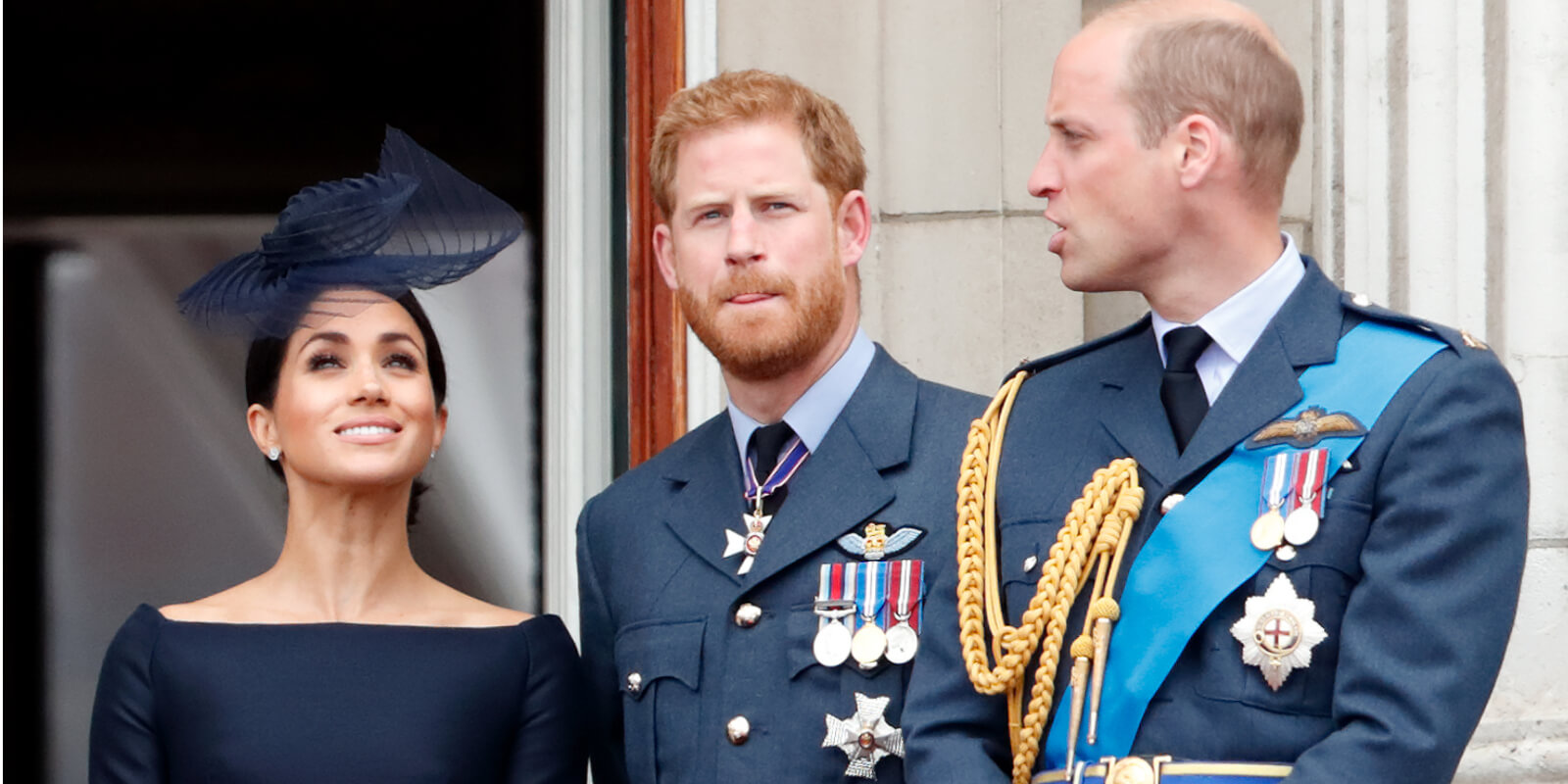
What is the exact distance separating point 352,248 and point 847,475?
91 cm

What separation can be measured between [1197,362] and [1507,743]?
1703 millimetres

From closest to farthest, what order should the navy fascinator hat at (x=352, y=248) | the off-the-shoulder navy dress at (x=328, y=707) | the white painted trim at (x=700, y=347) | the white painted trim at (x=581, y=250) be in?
the off-the-shoulder navy dress at (x=328, y=707) < the navy fascinator hat at (x=352, y=248) < the white painted trim at (x=700, y=347) < the white painted trim at (x=581, y=250)

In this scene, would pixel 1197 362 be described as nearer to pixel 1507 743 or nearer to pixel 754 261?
pixel 754 261

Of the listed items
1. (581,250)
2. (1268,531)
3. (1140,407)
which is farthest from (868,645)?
(581,250)

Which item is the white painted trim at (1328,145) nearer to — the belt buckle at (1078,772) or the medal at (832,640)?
the medal at (832,640)

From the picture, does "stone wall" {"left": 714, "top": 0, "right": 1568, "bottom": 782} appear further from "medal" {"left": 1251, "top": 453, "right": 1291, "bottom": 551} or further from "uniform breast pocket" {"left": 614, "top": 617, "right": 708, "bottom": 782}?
"medal" {"left": 1251, "top": 453, "right": 1291, "bottom": 551}

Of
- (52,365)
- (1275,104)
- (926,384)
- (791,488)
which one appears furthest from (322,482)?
(52,365)

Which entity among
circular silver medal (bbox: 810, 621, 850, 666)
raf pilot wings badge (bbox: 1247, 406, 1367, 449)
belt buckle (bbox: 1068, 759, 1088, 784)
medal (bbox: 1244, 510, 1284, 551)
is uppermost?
raf pilot wings badge (bbox: 1247, 406, 1367, 449)

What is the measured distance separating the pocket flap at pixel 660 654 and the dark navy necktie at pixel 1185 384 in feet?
2.80

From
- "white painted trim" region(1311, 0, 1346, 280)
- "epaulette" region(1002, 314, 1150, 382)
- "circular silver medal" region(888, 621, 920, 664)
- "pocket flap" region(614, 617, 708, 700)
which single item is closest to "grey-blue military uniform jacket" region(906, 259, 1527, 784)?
"epaulette" region(1002, 314, 1150, 382)

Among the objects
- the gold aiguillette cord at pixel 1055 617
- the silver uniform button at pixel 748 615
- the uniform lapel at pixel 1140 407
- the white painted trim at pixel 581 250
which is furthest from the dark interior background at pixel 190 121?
the gold aiguillette cord at pixel 1055 617

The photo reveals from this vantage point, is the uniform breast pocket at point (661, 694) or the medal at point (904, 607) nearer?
the medal at point (904, 607)

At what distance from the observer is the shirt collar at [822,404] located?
121 inches

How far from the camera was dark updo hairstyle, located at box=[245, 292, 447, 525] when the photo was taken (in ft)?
10.5
